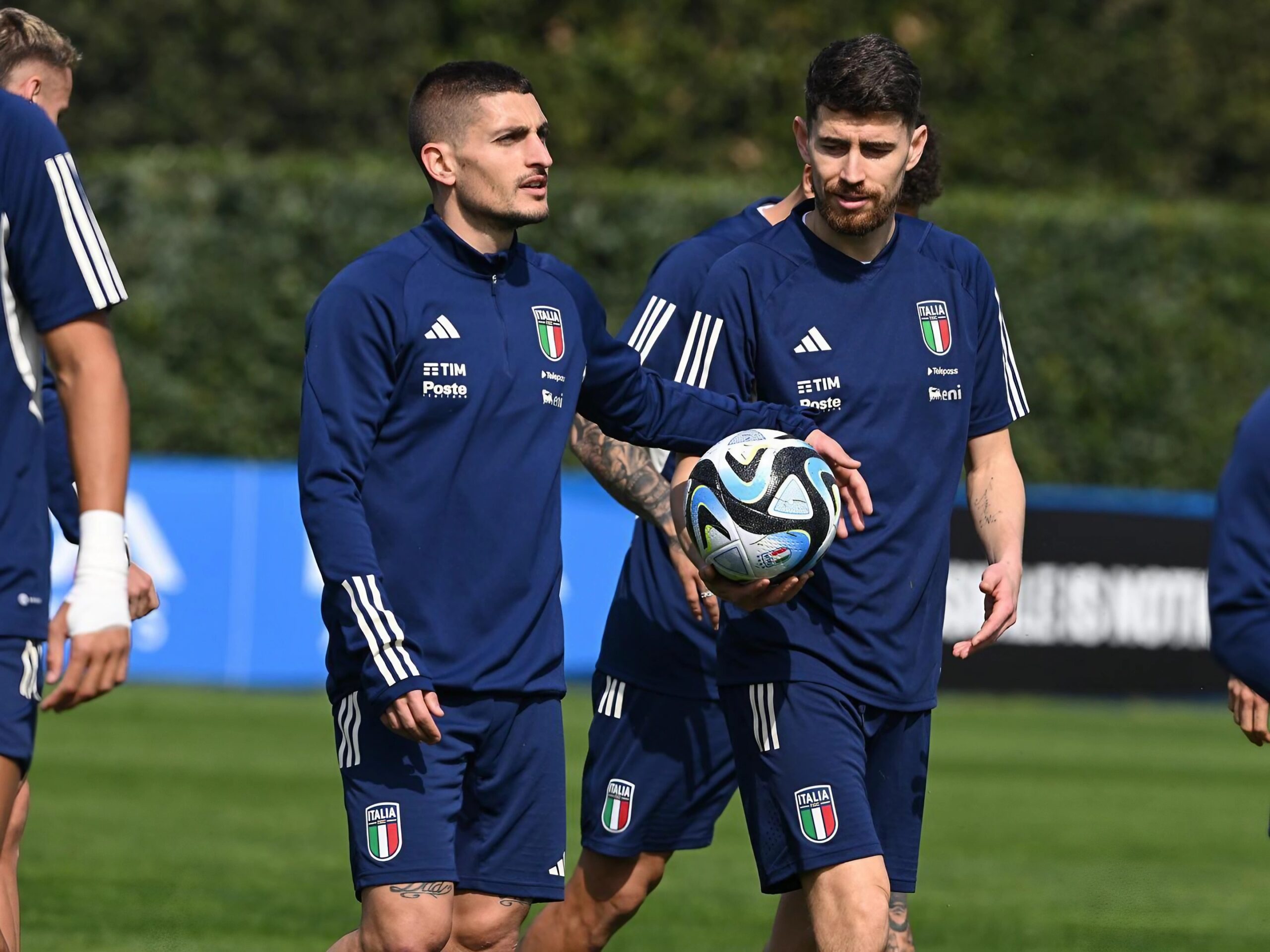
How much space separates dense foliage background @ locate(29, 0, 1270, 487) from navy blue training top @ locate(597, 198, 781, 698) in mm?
10547

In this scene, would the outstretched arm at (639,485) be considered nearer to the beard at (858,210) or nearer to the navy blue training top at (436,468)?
the navy blue training top at (436,468)

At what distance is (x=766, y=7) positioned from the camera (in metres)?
34.2

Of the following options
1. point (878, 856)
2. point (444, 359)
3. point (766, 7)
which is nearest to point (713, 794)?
point (878, 856)

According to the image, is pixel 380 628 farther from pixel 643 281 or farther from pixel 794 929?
pixel 643 281

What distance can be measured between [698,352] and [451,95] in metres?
1.03

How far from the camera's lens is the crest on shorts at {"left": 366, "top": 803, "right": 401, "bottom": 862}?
5.57m

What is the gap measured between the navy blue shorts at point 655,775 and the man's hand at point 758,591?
3.92 feet

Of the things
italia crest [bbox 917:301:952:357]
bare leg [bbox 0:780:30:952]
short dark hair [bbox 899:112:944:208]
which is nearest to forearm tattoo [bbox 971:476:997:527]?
italia crest [bbox 917:301:952:357]

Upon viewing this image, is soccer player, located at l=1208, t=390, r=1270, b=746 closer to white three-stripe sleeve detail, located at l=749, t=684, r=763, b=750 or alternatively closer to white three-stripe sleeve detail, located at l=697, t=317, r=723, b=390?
white three-stripe sleeve detail, located at l=749, t=684, r=763, b=750

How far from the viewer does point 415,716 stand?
5367 millimetres

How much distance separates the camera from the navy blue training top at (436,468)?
5.50 m

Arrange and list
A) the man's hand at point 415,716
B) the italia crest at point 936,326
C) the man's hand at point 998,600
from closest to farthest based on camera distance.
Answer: the man's hand at point 415,716
the man's hand at point 998,600
the italia crest at point 936,326

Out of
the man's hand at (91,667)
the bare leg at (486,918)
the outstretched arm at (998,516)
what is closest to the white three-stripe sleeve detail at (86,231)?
the man's hand at (91,667)

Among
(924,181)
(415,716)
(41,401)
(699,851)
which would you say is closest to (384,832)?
(415,716)
